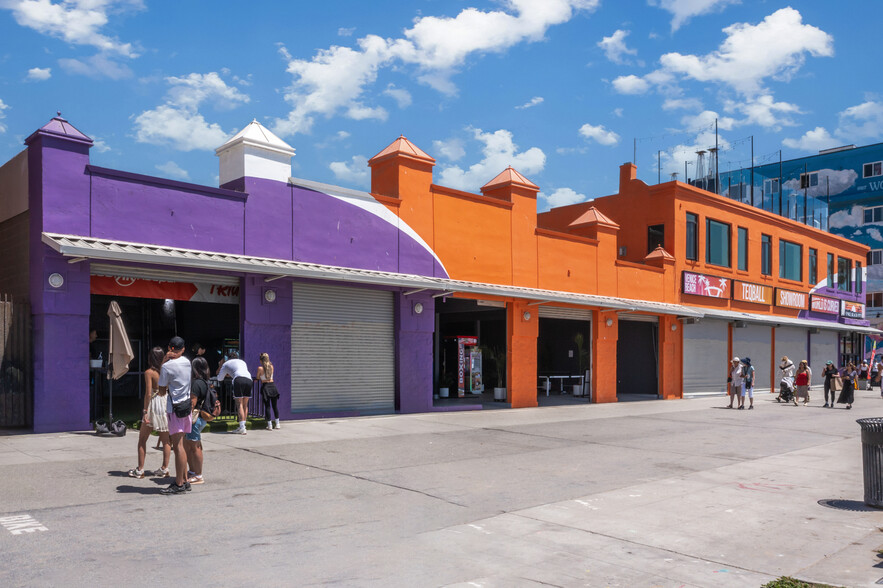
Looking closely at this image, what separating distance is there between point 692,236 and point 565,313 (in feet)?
29.4

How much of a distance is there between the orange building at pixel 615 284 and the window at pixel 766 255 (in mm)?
95

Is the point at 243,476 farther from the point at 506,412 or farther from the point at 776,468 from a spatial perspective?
the point at 506,412

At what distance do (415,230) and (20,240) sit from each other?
29.2ft

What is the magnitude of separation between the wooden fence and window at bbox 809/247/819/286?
119ft

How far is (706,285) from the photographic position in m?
29.0

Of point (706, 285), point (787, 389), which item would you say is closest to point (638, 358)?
point (706, 285)

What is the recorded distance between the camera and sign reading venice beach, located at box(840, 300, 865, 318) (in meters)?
40.3

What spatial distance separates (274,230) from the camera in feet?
50.8

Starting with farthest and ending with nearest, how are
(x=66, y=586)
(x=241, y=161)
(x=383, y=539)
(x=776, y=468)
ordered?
(x=241, y=161)
(x=776, y=468)
(x=383, y=539)
(x=66, y=586)

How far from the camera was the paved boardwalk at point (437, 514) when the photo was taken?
5.78 meters

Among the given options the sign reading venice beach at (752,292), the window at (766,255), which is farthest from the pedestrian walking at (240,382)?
the window at (766,255)

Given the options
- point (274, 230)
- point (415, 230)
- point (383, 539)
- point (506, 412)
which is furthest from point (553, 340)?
point (383, 539)

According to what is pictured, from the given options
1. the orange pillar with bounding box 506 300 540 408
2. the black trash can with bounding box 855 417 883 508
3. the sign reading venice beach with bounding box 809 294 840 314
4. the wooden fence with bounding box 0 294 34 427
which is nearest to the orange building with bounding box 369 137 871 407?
the orange pillar with bounding box 506 300 540 408

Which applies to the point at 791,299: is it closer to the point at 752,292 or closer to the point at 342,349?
the point at 752,292
